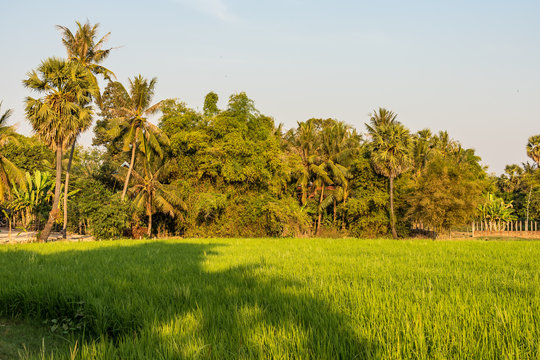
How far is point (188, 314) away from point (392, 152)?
40887 millimetres

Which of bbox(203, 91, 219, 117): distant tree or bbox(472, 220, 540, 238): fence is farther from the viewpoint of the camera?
bbox(472, 220, 540, 238): fence

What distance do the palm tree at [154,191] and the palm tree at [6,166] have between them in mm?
9193

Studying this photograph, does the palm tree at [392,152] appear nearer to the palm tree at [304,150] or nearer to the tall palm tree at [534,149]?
the palm tree at [304,150]

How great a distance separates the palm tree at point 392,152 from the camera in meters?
39.8

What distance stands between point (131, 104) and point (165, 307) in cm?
3127

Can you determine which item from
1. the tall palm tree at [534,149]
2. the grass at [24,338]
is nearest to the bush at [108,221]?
the grass at [24,338]

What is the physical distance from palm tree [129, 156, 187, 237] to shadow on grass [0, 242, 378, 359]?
2423 centimetres

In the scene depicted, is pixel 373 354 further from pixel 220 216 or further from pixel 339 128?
pixel 339 128

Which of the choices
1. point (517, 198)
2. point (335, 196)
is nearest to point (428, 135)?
point (517, 198)

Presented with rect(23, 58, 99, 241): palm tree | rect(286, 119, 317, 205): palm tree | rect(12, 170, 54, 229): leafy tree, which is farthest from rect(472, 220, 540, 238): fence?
rect(12, 170, 54, 229): leafy tree

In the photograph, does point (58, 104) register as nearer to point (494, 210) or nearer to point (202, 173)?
point (202, 173)

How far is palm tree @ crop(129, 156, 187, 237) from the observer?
98.1 ft

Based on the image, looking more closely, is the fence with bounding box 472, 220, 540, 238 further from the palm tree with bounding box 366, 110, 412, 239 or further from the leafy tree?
the leafy tree

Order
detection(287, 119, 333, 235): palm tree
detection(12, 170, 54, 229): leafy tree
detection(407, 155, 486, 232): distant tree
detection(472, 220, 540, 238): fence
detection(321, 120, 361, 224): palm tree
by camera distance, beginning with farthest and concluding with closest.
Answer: detection(472, 220, 540, 238): fence < detection(321, 120, 361, 224): palm tree < detection(287, 119, 333, 235): palm tree < detection(407, 155, 486, 232): distant tree < detection(12, 170, 54, 229): leafy tree
